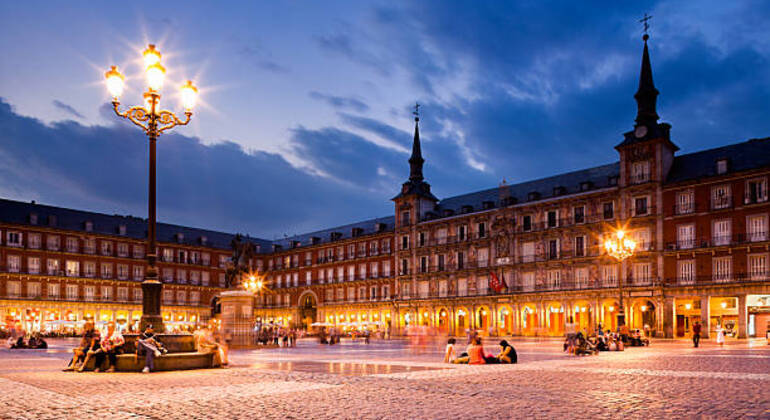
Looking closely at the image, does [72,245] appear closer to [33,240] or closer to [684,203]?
[33,240]

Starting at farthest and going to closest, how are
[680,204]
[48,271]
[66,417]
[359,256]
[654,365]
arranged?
[359,256], [48,271], [680,204], [654,365], [66,417]

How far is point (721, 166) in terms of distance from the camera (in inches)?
1874

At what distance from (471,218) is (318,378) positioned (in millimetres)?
50330

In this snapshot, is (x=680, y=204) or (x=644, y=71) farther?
(x=644, y=71)

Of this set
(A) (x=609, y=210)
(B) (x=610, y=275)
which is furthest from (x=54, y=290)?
(A) (x=609, y=210)

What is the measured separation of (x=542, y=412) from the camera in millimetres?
9391

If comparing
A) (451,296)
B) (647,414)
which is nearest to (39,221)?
(451,296)

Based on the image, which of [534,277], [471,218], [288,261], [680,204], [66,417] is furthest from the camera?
[288,261]

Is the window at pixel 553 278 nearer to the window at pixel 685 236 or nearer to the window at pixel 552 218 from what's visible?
the window at pixel 552 218

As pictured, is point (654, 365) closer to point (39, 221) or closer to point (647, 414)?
point (647, 414)

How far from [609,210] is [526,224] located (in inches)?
333

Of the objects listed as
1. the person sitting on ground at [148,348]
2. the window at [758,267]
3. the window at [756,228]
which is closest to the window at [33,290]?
the person sitting on ground at [148,348]

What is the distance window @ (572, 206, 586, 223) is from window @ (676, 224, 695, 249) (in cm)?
821

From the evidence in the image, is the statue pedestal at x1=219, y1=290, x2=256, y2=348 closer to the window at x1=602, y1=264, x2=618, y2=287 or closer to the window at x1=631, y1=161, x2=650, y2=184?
the window at x1=602, y1=264, x2=618, y2=287
